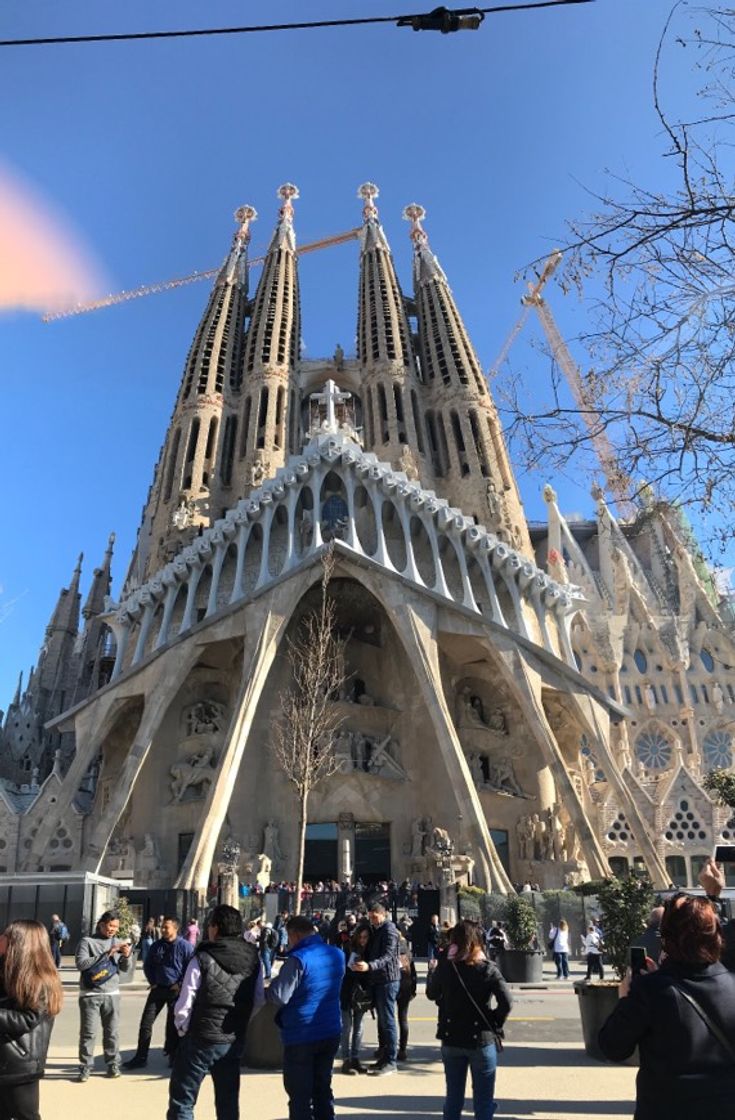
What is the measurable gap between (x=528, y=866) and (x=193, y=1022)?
25.0 metres

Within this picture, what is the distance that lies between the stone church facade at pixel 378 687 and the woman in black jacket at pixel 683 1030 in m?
21.6

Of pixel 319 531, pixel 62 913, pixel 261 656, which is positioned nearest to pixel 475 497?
pixel 319 531

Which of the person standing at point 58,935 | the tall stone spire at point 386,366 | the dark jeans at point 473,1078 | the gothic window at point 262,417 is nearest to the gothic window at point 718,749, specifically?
the tall stone spire at point 386,366

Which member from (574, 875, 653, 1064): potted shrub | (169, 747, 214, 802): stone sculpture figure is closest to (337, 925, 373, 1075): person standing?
(574, 875, 653, 1064): potted shrub

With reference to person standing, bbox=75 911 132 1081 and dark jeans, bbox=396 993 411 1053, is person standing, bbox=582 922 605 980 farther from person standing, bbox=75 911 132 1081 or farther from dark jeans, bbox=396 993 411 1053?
person standing, bbox=75 911 132 1081

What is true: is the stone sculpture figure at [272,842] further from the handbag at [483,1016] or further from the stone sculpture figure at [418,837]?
the handbag at [483,1016]

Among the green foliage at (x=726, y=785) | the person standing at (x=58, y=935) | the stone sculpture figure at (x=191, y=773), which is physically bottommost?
the person standing at (x=58, y=935)

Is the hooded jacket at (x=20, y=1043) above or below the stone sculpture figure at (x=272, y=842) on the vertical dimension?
below

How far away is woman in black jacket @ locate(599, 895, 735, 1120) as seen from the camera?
221 cm

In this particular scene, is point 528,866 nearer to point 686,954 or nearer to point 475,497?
point 475,497

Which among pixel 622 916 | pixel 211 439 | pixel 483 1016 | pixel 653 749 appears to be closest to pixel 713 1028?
pixel 483 1016

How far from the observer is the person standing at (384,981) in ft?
20.1

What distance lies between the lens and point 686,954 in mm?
2482

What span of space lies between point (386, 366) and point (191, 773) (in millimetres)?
25427
